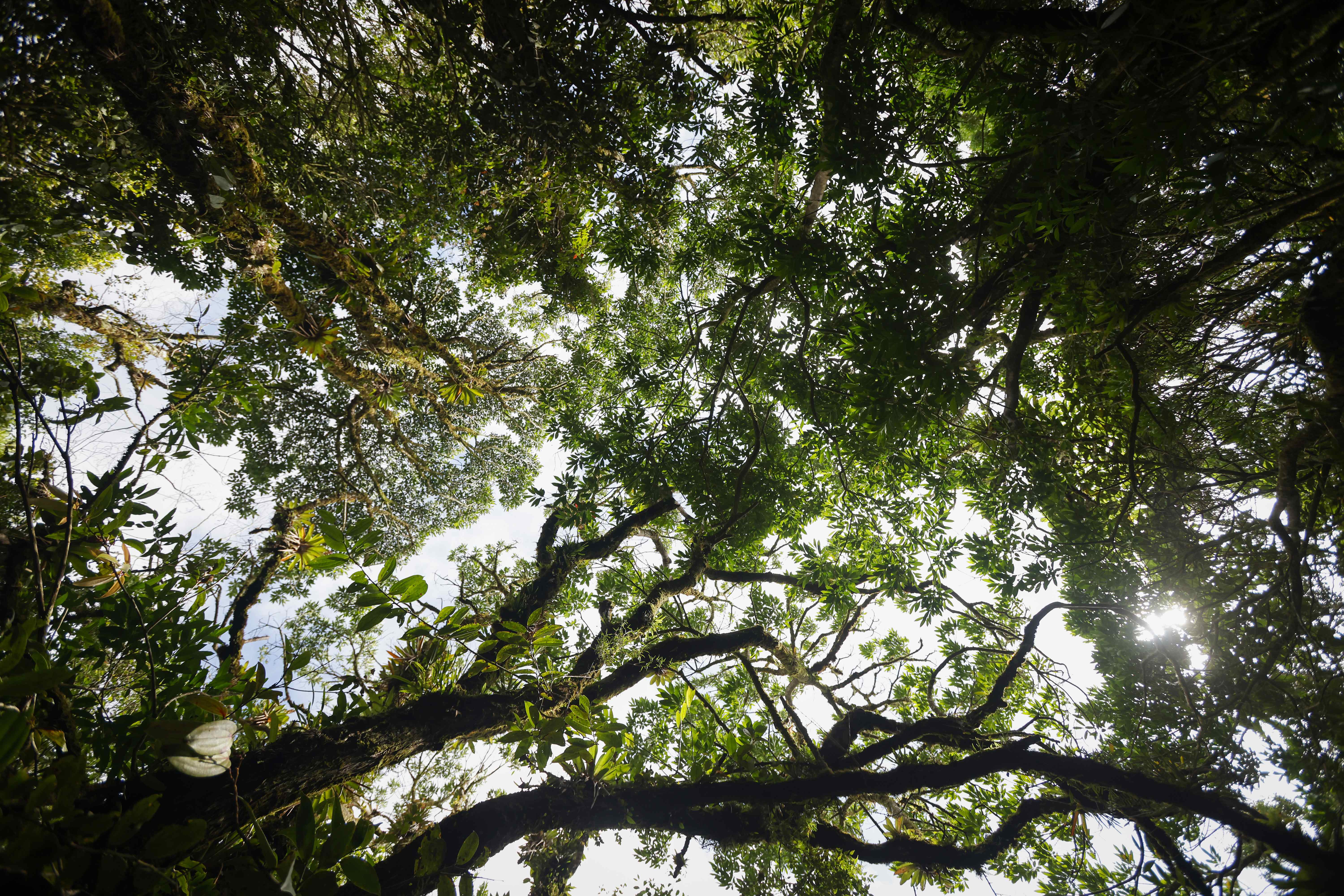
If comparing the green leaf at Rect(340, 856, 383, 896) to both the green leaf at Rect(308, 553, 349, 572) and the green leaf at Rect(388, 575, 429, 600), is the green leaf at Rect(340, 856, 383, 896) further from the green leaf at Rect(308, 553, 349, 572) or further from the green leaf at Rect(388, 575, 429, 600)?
the green leaf at Rect(308, 553, 349, 572)

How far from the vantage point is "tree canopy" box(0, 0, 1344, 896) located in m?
1.78

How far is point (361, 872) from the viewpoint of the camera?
1182 millimetres

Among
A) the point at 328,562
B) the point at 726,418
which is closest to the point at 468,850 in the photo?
the point at 328,562

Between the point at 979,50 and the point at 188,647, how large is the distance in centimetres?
462

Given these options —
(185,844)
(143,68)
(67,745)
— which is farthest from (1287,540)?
(143,68)

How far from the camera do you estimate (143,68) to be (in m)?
2.95

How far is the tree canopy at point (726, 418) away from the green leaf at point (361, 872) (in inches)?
0.5

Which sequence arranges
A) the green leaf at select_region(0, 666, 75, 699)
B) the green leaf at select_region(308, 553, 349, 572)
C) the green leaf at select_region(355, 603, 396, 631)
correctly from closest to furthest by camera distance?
1. the green leaf at select_region(0, 666, 75, 699)
2. the green leaf at select_region(355, 603, 396, 631)
3. the green leaf at select_region(308, 553, 349, 572)

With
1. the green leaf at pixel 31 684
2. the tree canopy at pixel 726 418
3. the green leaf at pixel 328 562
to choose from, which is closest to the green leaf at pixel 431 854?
the tree canopy at pixel 726 418

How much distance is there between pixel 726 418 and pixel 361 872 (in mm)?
4268

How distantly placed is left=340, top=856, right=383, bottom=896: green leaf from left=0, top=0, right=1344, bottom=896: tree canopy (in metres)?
0.01

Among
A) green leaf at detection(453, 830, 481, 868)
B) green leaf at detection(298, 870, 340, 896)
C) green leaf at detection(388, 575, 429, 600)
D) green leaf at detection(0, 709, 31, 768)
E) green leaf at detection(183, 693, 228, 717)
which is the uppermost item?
green leaf at detection(388, 575, 429, 600)

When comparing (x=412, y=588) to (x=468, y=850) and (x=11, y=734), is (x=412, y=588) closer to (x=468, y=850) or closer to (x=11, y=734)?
(x=11, y=734)

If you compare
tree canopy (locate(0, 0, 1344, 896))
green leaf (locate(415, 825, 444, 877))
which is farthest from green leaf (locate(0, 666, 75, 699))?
green leaf (locate(415, 825, 444, 877))
